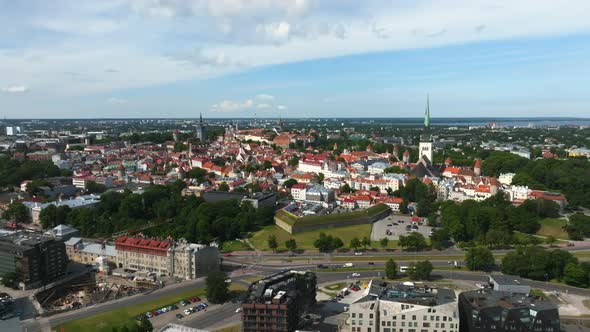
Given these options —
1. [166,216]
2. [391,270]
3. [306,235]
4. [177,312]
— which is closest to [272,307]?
[177,312]

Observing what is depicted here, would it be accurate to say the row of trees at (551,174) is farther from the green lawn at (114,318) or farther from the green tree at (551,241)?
the green lawn at (114,318)

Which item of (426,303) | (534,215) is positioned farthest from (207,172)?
(426,303)

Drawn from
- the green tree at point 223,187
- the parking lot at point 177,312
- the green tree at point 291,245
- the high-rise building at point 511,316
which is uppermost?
the green tree at point 223,187

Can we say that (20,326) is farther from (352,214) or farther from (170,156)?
(170,156)

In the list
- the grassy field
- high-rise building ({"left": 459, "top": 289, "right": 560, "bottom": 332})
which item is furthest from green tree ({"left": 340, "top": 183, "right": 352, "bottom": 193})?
high-rise building ({"left": 459, "top": 289, "right": 560, "bottom": 332})

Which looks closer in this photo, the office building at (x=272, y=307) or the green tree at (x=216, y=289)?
the office building at (x=272, y=307)

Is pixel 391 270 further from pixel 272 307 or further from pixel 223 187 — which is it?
pixel 223 187

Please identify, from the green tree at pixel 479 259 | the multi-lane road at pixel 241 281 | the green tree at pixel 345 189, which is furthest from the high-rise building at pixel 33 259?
the green tree at pixel 345 189
